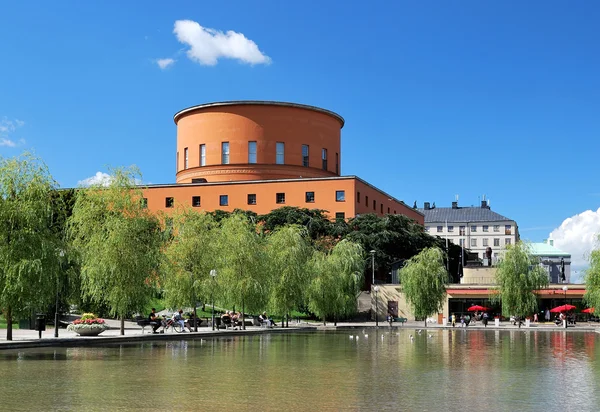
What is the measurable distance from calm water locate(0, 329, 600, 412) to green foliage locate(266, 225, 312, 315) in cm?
2303

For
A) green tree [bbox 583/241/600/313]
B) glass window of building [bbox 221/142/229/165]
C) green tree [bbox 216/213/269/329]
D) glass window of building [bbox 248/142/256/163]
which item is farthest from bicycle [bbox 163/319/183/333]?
glass window of building [bbox 221/142/229/165]

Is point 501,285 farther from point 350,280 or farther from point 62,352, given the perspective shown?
point 62,352

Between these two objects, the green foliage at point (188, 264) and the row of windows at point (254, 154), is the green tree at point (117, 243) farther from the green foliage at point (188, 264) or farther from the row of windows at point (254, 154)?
the row of windows at point (254, 154)

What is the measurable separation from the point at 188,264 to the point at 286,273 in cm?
839

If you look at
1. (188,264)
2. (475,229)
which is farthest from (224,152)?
(475,229)

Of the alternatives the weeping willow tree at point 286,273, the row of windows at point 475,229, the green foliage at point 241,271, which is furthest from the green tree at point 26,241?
the row of windows at point 475,229

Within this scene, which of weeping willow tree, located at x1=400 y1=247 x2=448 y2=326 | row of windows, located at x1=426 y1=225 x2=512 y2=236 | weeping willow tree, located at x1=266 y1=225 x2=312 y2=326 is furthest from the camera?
row of windows, located at x1=426 y1=225 x2=512 y2=236

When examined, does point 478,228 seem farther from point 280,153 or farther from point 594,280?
point 594,280

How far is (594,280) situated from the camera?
48.1 meters

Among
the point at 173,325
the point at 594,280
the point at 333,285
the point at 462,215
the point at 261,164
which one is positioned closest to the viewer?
the point at 173,325

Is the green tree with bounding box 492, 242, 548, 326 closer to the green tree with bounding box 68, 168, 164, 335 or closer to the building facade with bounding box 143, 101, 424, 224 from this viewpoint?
the building facade with bounding box 143, 101, 424, 224

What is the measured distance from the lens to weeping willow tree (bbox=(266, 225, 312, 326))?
48.8 meters

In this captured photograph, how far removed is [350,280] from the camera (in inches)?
2362

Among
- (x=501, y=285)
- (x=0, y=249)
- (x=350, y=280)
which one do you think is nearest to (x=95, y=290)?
(x=0, y=249)
